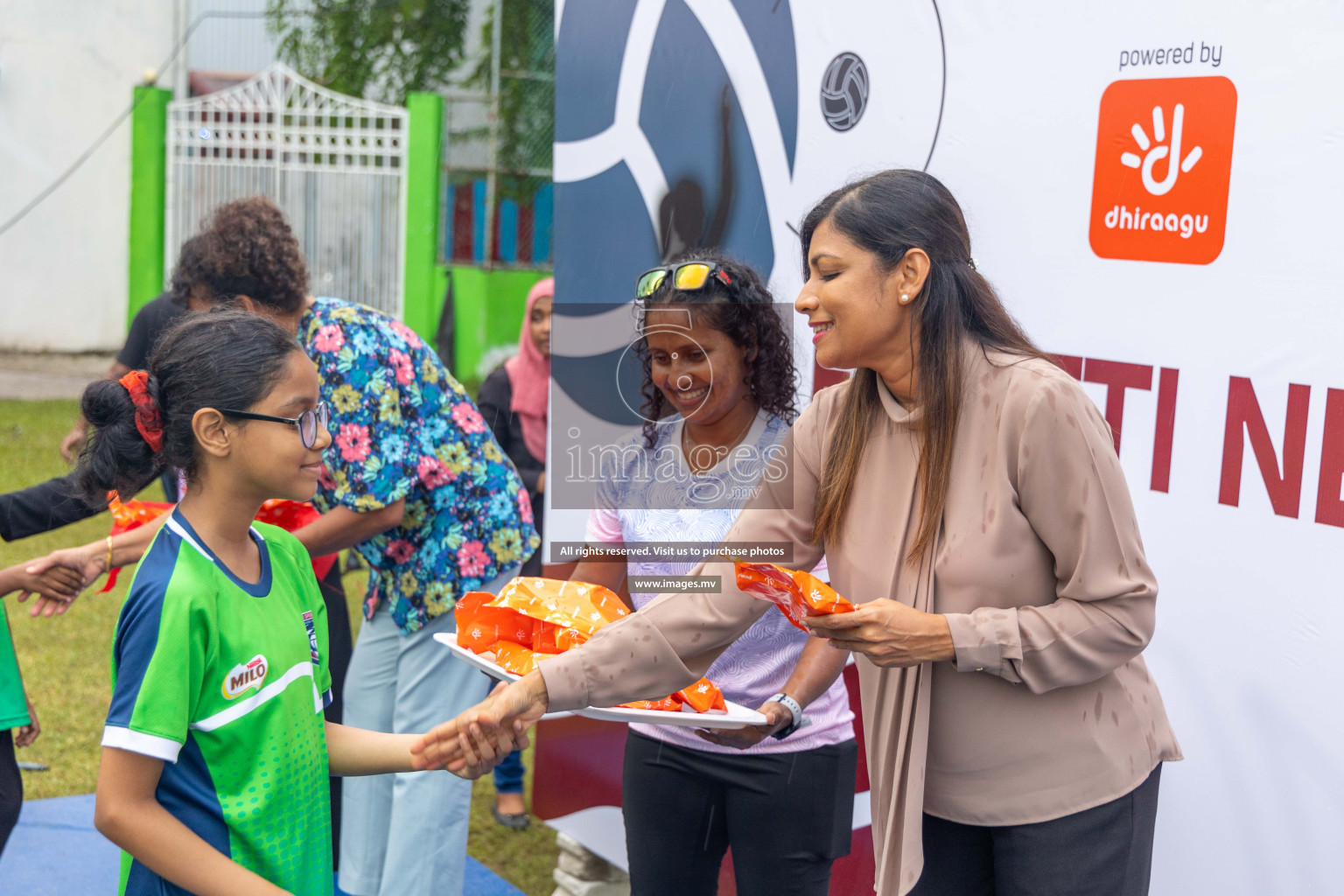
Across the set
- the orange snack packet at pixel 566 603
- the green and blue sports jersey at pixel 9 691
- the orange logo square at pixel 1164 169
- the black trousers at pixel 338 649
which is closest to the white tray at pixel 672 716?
the orange snack packet at pixel 566 603

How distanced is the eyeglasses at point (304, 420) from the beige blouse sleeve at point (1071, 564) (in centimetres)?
105

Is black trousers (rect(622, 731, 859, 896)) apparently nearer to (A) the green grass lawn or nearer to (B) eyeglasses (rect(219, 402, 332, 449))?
(B) eyeglasses (rect(219, 402, 332, 449))

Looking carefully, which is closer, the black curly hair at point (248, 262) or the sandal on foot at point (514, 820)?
the black curly hair at point (248, 262)

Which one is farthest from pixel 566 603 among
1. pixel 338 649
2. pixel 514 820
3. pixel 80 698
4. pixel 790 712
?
pixel 80 698

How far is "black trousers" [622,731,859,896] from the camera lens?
233 centimetres

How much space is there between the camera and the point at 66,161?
1324 centimetres

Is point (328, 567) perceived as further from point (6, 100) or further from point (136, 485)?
point (6, 100)

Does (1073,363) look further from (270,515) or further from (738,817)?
(270,515)

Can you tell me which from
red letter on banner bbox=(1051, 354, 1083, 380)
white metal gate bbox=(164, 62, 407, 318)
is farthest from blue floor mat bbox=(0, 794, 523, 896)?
white metal gate bbox=(164, 62, 407, 318)

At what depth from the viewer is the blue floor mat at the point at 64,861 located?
371 centimetres

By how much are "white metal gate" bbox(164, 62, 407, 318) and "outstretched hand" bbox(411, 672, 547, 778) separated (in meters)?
11.3

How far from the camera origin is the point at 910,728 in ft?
6.13

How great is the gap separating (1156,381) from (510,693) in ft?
4.52

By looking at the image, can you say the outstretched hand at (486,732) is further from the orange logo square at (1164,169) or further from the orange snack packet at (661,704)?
the orange logo square at (1164,169)
